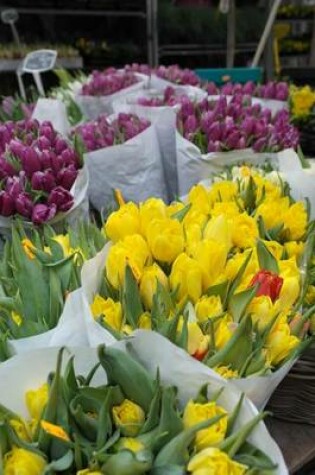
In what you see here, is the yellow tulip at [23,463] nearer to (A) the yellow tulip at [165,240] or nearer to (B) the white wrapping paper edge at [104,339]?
(B) the white wrapping paper edge at [104,339]

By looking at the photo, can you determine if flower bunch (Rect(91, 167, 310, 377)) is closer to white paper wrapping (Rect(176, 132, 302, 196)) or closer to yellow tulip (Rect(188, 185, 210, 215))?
yellow tulip (Rect(188, 185, 210, 215))

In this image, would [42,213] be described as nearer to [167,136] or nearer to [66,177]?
[66,177]

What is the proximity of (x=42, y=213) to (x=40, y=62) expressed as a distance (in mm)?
1270

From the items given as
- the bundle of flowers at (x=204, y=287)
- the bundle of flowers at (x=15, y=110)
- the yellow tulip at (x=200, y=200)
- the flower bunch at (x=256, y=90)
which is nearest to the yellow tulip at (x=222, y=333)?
the bundle of flowers at (x=204, y=287)

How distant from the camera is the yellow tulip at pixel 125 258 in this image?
Result: 35.4 inches

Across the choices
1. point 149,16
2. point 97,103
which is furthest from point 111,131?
point 149,16

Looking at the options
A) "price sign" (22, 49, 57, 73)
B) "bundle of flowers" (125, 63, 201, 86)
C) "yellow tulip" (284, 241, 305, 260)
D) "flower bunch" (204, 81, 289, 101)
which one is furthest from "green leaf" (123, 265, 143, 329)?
"bundle of flowers" (125, 63, 201, 86)

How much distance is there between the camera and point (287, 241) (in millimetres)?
1170

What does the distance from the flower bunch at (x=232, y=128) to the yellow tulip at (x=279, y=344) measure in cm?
101

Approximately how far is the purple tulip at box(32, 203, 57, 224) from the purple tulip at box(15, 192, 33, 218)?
16 millimetres

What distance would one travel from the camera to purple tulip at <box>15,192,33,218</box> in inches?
56.5

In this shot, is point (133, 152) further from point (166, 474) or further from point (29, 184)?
point (166, 474)

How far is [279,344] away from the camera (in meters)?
0.84

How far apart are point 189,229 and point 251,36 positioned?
6.63 metres
